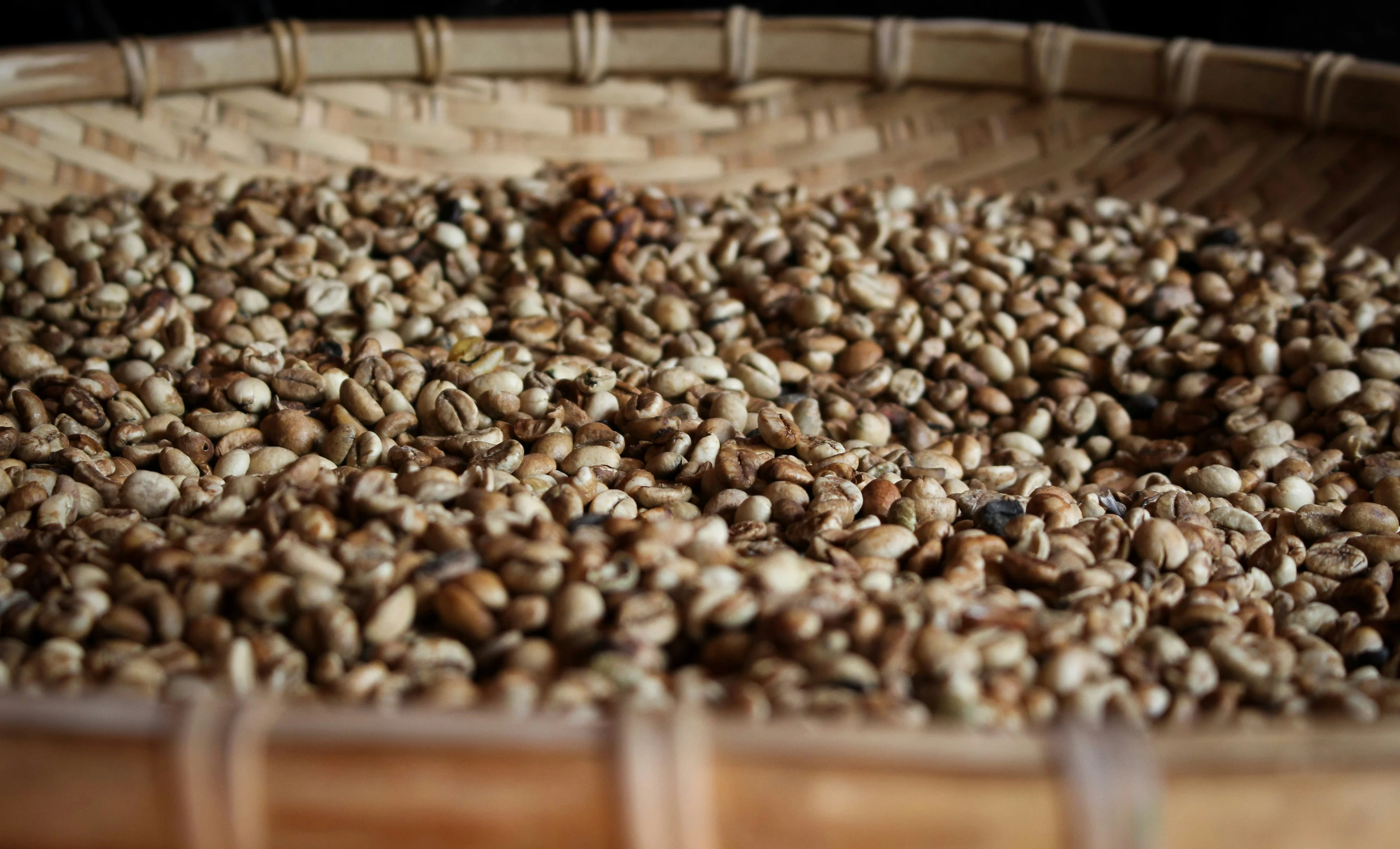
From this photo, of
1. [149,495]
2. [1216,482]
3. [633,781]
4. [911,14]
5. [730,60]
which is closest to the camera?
[633,781]

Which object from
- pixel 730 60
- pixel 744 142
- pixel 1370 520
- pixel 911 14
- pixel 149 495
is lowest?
pixel 1370 520

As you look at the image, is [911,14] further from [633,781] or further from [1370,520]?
[633,781]

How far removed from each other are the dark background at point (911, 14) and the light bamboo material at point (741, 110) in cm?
69

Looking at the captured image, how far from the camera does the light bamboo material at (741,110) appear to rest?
182 cm

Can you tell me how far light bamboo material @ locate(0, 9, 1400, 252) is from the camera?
5.96 feet

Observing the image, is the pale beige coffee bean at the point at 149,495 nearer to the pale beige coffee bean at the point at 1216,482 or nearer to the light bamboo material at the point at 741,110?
the light bamboo material at the point at 741,110

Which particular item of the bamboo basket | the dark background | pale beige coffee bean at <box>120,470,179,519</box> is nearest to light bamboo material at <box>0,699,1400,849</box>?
pale beige coffee bean at <box>120,470,179,519</box>

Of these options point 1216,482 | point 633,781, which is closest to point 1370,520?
point 1216,482

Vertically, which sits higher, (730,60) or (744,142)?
(730,60)

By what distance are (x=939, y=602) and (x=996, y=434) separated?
2.03 feet

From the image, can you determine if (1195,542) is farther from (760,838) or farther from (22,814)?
(22,814)

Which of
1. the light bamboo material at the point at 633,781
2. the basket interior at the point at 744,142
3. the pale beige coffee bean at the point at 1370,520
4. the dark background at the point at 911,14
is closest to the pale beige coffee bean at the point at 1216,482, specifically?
the pale beige coffee bean at the point at 1370,520

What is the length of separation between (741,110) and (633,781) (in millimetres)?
1648

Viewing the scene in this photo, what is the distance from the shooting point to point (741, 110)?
2.06 meters
